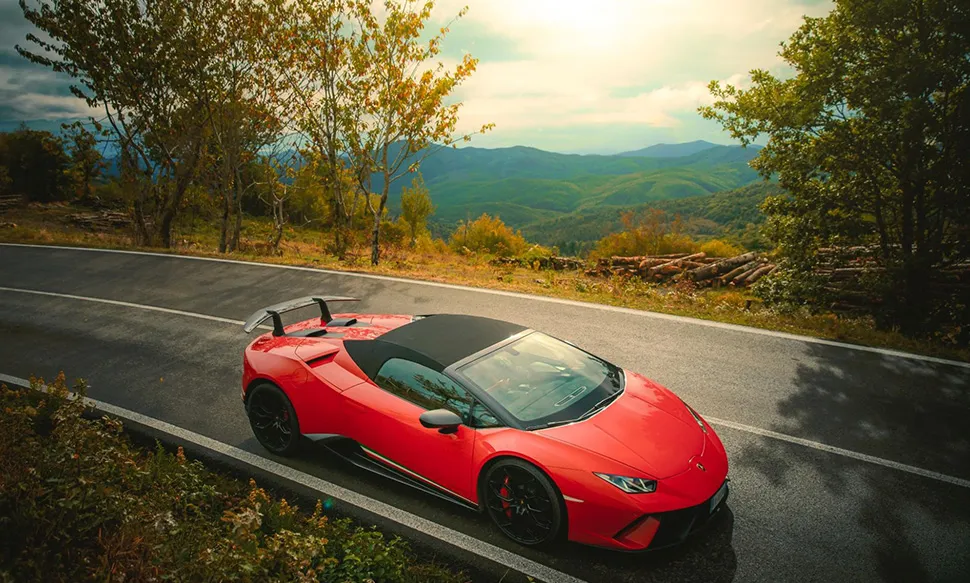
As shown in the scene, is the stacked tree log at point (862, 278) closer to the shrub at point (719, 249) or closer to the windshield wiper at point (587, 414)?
the windshield wiper at point (587, 414)

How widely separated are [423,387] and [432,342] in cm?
45

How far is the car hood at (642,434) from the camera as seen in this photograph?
367 cm

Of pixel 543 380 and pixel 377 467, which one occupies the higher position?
pixel 543 380

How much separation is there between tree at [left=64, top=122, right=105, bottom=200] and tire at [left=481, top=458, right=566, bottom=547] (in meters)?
23.1

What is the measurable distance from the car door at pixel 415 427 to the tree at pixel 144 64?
19.3 meters

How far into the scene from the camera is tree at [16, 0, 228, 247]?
1775 centimetres

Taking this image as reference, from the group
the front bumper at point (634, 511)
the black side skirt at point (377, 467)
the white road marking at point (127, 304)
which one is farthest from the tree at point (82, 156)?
the front bumper at point (634, 511)

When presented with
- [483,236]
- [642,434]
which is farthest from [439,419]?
[483,236]

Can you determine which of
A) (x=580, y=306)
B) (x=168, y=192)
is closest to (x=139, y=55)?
(x=168, y=192)

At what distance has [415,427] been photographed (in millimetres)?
4168

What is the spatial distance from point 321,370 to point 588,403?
2.44 m

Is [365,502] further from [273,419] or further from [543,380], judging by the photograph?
[543,380]

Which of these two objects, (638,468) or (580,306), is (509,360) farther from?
(580,306)

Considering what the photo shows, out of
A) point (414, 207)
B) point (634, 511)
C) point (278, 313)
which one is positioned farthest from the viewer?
point (414, 207)
